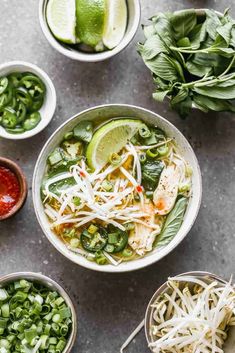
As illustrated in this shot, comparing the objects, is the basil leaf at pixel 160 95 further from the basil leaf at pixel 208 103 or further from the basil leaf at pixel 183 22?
the basil leaf at pixel 183 22

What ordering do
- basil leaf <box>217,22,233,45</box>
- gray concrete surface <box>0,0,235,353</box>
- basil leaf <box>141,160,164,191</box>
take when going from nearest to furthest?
basil leaf <box>217,22,233,45</box> → basil leaf <box>141,160,164,191</box> → gray concrete surface <box>0,0,235,353</box>

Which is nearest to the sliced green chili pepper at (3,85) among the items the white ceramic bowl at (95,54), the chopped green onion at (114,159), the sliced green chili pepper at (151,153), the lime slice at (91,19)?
the white ceramic bowl at (95,54)

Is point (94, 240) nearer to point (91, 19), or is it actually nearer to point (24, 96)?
point (24, 96)

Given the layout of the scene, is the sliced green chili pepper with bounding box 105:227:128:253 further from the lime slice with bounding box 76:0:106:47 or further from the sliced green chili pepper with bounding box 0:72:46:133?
the lime slice with bounding box 76:0:106:47

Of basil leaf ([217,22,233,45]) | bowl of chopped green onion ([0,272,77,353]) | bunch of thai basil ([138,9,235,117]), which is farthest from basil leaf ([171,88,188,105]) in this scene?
bowl of chopped green onion ([0,272,77,353])

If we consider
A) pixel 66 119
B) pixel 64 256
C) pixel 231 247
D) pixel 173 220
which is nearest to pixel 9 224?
pixel 64 256

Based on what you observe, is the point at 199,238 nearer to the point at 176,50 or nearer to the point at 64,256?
the point at 64,256
